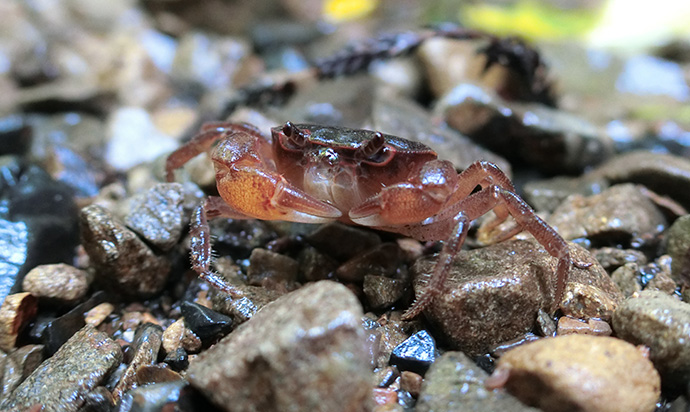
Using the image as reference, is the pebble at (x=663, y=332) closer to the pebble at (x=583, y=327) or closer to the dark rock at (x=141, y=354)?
the pebble at (x=583, y=327)

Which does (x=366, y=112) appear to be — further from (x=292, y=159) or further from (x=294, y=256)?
(x=294, y=256)

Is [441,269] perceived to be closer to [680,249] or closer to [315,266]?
[315,266]

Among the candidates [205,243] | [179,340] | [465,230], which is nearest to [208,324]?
[179,340]

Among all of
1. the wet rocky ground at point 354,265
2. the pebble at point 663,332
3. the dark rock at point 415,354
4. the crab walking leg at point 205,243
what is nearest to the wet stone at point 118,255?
the wet rocky ground at point 354,265

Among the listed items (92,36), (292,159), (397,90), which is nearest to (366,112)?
(397,90)

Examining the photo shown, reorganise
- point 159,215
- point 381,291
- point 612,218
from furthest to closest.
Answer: point 612,218, point 159,215, point 381,291

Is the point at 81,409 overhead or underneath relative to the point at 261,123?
underneath

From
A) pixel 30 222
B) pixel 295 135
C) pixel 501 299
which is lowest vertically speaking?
pixel 30 222
